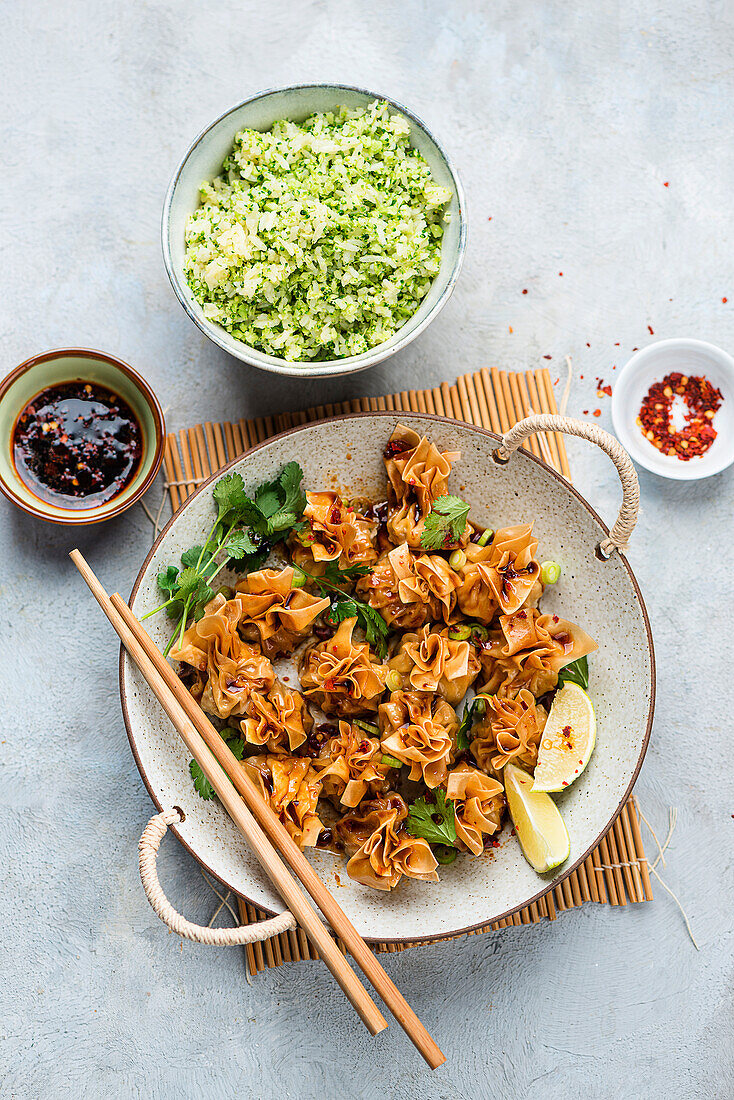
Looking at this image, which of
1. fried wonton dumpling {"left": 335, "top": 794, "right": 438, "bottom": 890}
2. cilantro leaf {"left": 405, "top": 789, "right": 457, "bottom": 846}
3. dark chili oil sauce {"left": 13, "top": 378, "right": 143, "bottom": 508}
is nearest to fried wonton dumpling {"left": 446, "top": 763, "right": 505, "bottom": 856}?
cilantro leaf {"left": 405, "top": 789, "right": 457, "bottom": 846}

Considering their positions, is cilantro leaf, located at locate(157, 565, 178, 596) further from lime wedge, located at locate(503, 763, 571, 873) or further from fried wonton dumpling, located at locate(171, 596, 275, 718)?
lime wedge, located at locate(503, 763, 571, 873)

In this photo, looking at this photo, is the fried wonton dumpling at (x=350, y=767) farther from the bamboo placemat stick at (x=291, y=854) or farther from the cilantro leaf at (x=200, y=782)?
the cilantro leaf at (x=200, y=782)

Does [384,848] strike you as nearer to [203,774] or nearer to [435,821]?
[435,821]

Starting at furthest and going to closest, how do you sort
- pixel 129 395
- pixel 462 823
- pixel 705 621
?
pixel 705 621 < pixel 129 395 < pixel 462 823

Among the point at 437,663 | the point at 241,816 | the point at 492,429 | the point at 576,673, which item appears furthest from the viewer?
the point at 492,429

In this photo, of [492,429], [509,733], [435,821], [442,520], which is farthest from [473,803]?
[492,429]

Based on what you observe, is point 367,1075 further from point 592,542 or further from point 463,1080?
point 592,542

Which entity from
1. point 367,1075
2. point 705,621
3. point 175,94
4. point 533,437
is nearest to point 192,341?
point 175,94
